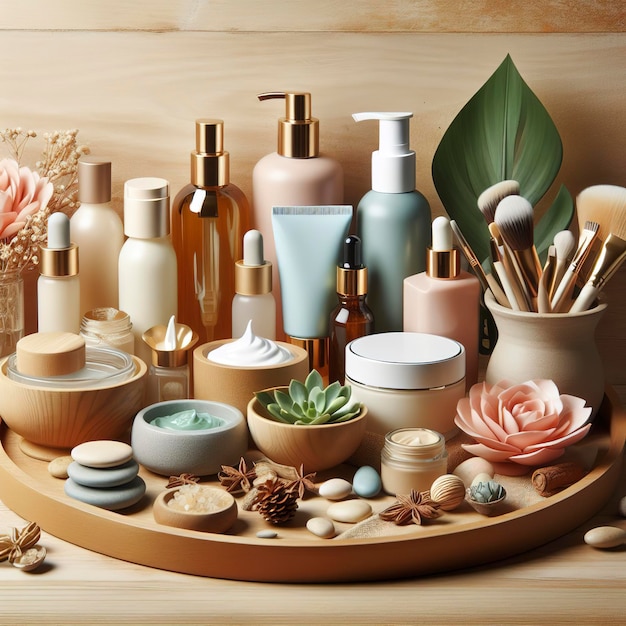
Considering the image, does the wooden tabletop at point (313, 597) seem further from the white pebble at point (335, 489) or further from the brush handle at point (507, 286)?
the brush handle at point (507, 286)

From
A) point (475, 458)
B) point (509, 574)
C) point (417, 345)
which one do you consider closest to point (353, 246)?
point (417, 345)

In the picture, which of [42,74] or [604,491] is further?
[42,74]

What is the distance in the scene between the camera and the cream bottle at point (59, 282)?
824 mm

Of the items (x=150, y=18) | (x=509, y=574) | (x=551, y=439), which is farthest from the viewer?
(x=150, y=18)

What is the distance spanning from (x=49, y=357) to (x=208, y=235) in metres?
0.22

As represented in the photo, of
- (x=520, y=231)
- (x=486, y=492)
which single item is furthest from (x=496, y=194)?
(x=486, y=492)

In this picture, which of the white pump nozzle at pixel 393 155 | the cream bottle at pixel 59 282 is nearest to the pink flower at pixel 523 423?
the white pump nozzle at pixel 393 155

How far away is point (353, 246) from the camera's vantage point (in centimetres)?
84

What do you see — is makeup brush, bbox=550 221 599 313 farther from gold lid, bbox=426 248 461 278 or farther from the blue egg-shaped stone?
the blue egg-shaped stone

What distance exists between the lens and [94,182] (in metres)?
0.87

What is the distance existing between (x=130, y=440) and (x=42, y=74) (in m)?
0.37

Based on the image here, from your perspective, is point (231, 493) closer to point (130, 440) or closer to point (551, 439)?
point (130, 440)

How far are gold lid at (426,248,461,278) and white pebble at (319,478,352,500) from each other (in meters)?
0.22

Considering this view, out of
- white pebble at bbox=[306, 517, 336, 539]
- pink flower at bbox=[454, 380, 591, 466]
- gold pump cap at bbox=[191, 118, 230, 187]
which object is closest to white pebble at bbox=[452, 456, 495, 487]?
pink flower at bbox=[454, 380, 591, 466]
